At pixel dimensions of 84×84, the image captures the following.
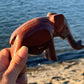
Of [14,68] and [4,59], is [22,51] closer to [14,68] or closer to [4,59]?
[14,68]

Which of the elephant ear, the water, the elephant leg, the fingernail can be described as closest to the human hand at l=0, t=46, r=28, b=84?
the fingernail

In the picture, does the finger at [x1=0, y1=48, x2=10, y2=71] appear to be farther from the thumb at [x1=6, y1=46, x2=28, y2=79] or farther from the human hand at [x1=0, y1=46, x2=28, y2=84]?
the thumb at [x1=6, y1=46, x2=28, y2=79]

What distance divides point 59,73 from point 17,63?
9.47 feet

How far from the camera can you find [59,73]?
13.7 ft

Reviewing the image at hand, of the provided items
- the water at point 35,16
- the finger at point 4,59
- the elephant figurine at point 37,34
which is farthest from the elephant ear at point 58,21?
the water at point 35,16

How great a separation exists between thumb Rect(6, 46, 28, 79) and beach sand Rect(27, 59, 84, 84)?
2.35 metres

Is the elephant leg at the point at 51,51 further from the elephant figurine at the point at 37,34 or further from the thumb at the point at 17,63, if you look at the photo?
the thumb at the point at 17,63

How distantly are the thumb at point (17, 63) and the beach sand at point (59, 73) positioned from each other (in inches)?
92.5

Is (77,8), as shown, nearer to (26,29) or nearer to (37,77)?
(37,77)

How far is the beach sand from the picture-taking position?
3748 millimetres

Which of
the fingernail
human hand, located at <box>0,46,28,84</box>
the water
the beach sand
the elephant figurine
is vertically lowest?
the beach sand

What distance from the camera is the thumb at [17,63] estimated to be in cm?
141

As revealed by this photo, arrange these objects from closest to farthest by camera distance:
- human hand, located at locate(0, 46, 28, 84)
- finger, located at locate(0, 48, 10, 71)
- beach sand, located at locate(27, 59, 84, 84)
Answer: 1. human hand, located at locate(0, 46, 28, 84)
2. finger, located at locate(0, 48, 10, 71)
3. beach sand, located at locate(27, 59, 84, 84)

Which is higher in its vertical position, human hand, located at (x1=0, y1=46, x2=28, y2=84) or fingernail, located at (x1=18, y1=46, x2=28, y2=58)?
fingernail, located at (x1=18, y1=46, x2=28, y2=58)
